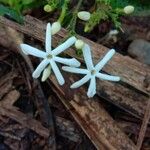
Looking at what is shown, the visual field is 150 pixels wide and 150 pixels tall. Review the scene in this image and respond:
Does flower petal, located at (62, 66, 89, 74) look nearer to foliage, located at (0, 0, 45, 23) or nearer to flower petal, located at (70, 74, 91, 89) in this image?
flower petal, located at (70, 74, 91, 89)

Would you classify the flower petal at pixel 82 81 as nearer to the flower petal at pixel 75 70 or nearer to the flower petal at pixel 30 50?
the flower petal at pixel 75 70

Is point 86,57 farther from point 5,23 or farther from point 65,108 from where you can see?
point 5,23

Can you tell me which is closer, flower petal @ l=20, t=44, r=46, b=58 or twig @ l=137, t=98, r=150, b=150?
flower petal @ l=20, t=44, r=46, b=58

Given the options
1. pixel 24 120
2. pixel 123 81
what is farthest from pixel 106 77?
pixel 24 120

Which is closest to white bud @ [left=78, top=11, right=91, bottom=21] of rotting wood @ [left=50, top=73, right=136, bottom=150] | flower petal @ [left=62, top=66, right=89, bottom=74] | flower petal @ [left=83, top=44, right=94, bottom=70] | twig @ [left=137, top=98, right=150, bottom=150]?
flower petal @ [left=83, top=44, right=94, bottom=70]

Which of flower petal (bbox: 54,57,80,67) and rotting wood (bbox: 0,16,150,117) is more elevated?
rotting wood (bbox: 0,16,150,117)

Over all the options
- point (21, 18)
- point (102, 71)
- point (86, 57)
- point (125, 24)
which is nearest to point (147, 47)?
point (125, 24)
